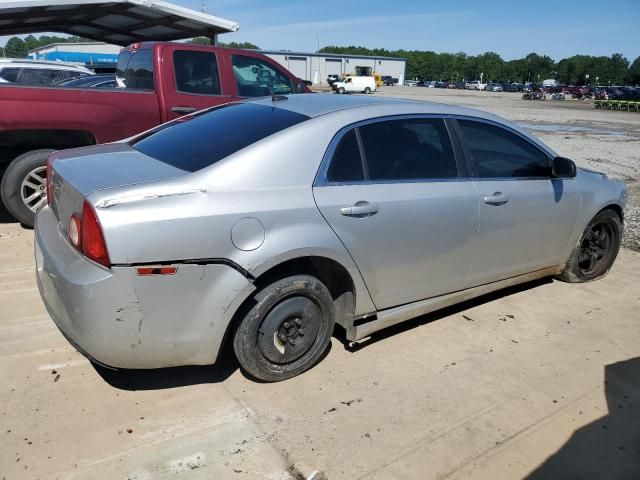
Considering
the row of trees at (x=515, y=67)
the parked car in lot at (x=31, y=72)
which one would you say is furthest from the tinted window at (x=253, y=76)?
the row of trees at (x=515, y=67)

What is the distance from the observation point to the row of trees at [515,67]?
11550 centimetres

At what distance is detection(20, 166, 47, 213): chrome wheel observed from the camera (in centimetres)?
537

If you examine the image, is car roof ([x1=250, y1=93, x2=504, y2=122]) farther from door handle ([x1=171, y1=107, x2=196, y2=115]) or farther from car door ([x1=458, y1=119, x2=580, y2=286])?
door handle ([x1=171, y1=107, x2=196, y2=115])

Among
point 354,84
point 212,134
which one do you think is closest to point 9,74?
point 212,134

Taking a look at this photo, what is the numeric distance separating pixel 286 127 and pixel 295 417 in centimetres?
160

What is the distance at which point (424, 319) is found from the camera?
400 centimetres

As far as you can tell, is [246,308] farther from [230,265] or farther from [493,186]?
[493,186]

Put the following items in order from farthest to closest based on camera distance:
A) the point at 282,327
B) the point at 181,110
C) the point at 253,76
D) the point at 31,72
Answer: the point at 31,72 → the point at 253,76 → the point at 181,110 → the point at 282,327

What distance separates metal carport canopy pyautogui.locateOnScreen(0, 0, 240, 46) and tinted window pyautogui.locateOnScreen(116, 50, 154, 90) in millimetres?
850

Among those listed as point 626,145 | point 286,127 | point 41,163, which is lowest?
point 626,145

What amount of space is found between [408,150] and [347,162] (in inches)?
21.0

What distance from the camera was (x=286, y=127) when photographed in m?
3.01

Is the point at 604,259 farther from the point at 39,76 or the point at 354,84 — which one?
the point at 354,84

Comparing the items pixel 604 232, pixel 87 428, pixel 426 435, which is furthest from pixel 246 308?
pixel 604 232
